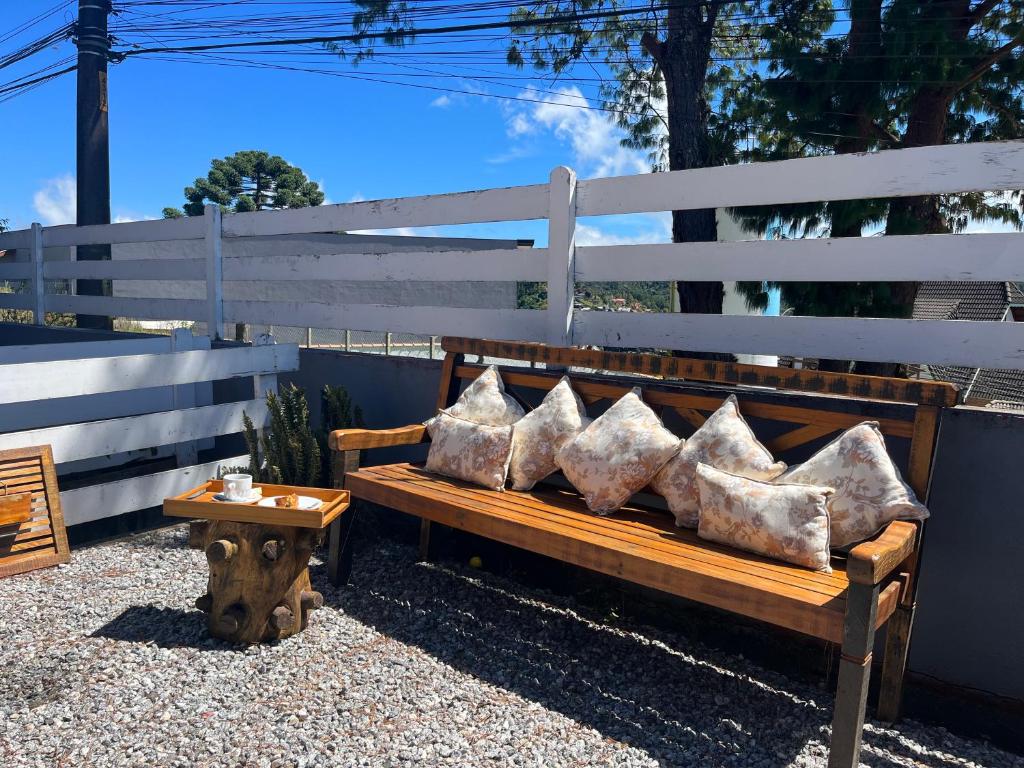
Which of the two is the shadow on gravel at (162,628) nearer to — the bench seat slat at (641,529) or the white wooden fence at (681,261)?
the bench seat slat at (641,529)

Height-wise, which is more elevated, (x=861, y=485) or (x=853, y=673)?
(x=861, y=485)

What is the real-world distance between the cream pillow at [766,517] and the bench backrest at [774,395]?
33 cm

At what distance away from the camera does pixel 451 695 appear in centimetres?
238

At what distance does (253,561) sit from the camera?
2.66m

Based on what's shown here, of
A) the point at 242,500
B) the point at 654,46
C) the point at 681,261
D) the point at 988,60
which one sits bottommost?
the point at 242,500

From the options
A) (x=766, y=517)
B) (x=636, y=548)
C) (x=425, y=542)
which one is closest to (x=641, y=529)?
(x=636, y=548)

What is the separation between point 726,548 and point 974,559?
807 mm

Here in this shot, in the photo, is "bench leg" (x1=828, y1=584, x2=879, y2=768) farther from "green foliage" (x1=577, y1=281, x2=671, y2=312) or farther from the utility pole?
the utility pole

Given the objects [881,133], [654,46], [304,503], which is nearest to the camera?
[304,503]

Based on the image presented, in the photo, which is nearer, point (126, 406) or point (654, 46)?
point (126, 406)

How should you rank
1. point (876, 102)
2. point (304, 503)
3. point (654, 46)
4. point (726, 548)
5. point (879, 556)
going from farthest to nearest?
point (654, 46) < point (876, 102) < point (304, 503) < point (726, 548) < point (879, 556)

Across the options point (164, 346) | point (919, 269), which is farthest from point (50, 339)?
point (919, 269)

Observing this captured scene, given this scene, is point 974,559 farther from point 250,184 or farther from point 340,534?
point 250,184

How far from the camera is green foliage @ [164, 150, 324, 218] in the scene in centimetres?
3875
